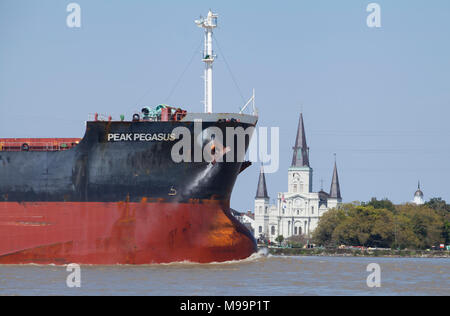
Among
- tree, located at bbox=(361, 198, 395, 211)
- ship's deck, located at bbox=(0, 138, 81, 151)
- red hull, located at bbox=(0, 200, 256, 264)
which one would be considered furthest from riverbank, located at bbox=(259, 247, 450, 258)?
ship's deck, located at bbox=(0, 138, 81, 151)

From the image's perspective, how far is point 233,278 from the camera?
33.1 m

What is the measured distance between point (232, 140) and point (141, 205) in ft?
16.6

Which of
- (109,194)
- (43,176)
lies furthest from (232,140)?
(43,176)

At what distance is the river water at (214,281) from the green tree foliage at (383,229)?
57.5 m

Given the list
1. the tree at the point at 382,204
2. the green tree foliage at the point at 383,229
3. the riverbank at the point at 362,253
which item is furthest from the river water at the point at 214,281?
the tree at the point at 382,204

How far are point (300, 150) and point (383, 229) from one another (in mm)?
97394

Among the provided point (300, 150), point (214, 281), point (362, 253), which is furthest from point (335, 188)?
point (214, 281)

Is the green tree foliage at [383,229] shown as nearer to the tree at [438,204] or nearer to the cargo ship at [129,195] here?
the tree at [438,204]

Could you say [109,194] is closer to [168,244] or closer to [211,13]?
[168,244]

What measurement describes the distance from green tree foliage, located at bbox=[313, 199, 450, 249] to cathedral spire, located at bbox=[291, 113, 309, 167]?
80419 mm

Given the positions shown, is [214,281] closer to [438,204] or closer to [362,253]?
[362,253]

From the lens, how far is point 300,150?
194125 millimetres

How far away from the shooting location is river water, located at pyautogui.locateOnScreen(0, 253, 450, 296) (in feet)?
95.9

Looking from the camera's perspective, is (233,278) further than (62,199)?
No
